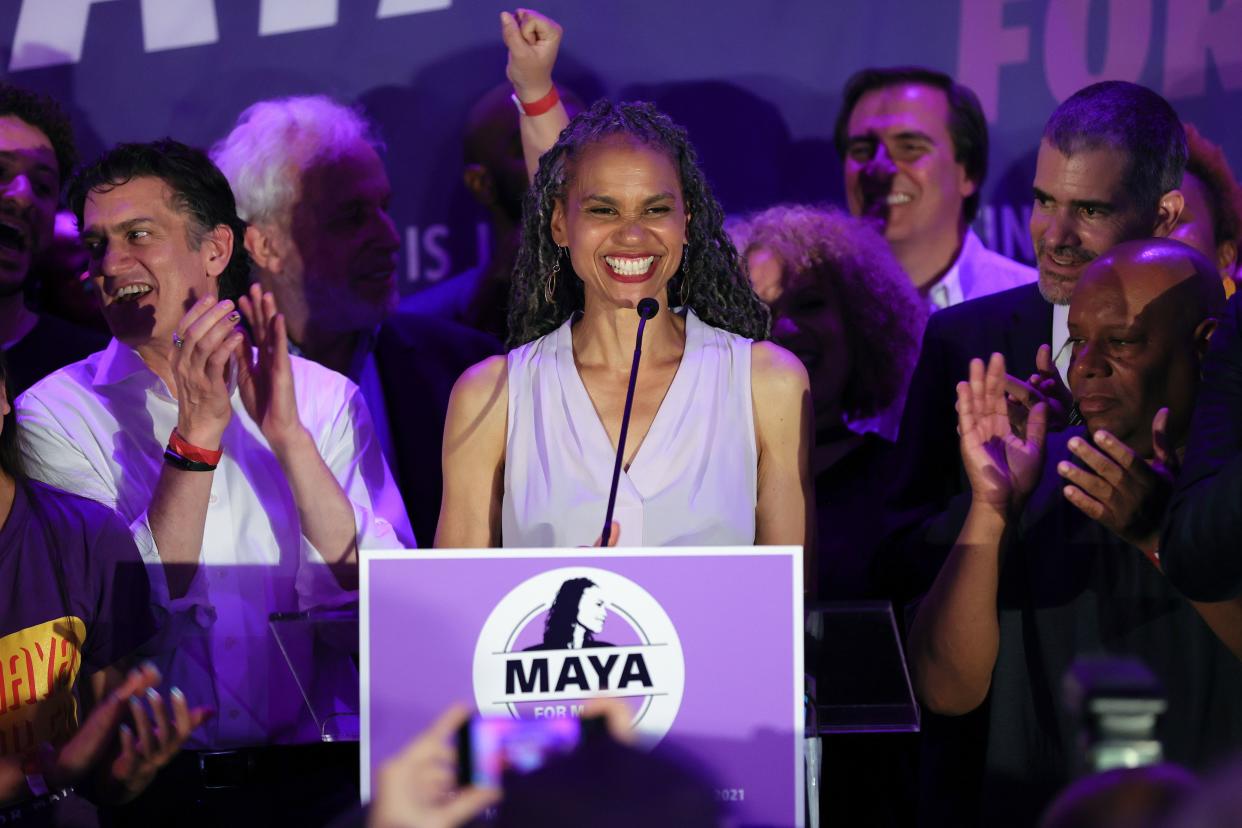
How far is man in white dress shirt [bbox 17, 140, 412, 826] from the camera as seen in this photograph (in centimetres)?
352

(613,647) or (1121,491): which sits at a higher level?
(1121,491)

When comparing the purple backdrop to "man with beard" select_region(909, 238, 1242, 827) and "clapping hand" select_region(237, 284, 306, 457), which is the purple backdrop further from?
"man with beard" select_region(909, 238, 1242, 827)

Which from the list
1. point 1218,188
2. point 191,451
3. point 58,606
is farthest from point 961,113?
point 58,606

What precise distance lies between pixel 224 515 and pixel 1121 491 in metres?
2.25

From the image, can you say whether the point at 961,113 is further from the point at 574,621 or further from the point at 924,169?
the point at 574,621

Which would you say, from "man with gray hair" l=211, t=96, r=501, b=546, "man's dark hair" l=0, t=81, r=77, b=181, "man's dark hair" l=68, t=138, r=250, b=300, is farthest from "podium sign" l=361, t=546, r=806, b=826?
"man's dark hair" l=0, t=81, r=77, b=181

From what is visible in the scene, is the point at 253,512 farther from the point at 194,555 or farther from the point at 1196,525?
the point at 1196,525

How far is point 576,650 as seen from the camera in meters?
2.19

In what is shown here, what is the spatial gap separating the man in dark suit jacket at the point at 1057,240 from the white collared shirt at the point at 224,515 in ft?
4.55

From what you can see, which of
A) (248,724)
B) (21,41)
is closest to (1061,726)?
(248,724)

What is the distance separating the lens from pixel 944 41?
4473 millimetres

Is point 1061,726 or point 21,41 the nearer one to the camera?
point 1061,726

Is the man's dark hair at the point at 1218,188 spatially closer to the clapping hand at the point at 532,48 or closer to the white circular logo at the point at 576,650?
the clapping hand at the point at 532,48

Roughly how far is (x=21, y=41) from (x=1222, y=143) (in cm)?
381
